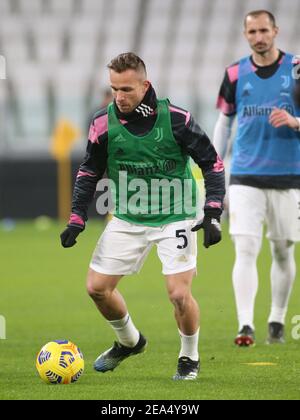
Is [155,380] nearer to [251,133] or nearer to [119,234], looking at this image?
[119,234]

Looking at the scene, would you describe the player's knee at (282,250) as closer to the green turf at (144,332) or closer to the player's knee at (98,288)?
the green turf at (144,332)

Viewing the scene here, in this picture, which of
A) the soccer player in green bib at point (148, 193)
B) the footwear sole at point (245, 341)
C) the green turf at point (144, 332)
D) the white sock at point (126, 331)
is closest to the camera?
the green turf at point (144, 332)

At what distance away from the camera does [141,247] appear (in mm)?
6762

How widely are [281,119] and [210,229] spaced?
1.78 metres

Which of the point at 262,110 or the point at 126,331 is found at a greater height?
the point at 262,110

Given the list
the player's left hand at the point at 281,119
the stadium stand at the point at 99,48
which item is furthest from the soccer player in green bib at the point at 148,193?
the stadium stand at the point at 99,48

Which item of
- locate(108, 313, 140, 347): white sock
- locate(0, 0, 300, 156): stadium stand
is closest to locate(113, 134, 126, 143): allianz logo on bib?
locate(108, 313, 140, 347): white sock

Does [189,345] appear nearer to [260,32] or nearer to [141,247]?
[141,247]

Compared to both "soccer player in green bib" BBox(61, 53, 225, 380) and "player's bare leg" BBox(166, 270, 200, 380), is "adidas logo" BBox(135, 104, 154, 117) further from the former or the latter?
"player's bare leg" BBox(166, 270, 200, 380)

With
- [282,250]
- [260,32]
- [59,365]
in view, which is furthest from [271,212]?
[59,365]

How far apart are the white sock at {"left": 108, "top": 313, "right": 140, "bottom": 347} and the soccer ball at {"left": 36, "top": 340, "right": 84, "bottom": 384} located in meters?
0.47

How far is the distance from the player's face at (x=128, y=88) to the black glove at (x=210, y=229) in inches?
30.1

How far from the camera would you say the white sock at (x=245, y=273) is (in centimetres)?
841

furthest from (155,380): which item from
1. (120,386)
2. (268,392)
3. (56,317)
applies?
(56,317)
